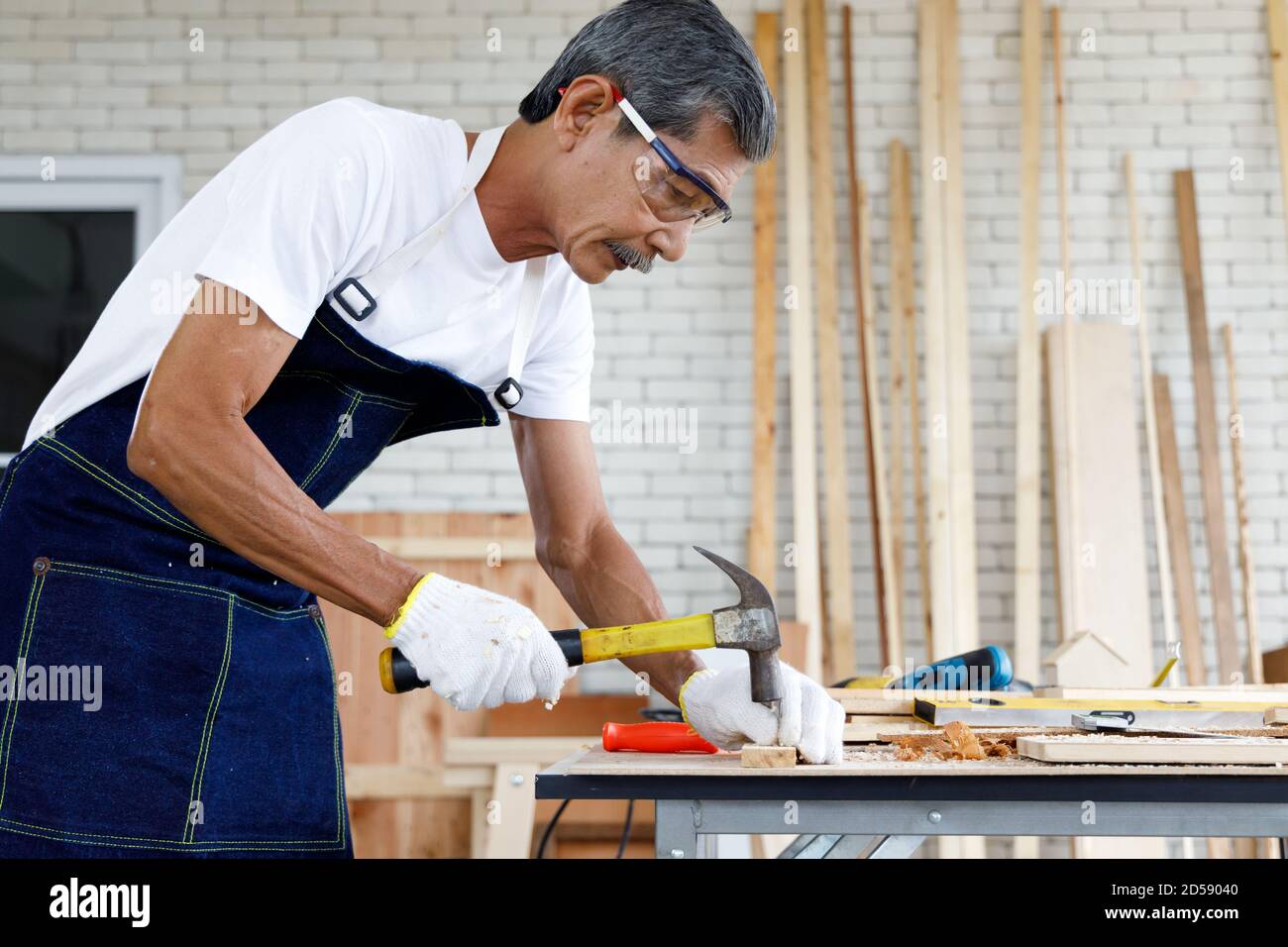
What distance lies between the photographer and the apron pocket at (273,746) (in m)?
1.57

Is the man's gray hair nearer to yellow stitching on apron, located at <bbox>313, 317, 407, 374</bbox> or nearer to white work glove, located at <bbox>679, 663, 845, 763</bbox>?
yellow stitching on apron, located at <bbox>313, 317, 407, 374</bbox>

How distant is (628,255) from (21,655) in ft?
3.09

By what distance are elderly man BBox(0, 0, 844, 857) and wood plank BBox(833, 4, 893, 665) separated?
2.91m

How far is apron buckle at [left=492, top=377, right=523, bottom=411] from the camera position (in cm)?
188

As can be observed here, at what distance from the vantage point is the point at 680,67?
5.48 ft

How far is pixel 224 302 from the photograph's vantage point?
56.5 inches

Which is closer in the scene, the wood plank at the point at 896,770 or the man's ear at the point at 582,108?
the wood plank at the point at 896,770

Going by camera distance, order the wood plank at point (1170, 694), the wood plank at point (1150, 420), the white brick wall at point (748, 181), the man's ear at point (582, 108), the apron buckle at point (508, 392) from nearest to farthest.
Result: the man's ear at point (582, 108), the apron buckle at point (508, 392), the wood plank at point (1170, 694), the wood plank at point (1150, 420), the white brick wall at point (748, 181)

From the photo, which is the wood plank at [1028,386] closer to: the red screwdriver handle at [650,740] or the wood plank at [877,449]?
the wood plank at [877,449]

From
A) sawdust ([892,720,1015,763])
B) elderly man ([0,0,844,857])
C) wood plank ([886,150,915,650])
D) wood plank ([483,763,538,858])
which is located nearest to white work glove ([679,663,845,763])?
elderly man ([0,0,844,857])

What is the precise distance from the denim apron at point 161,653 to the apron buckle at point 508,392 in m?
0.15

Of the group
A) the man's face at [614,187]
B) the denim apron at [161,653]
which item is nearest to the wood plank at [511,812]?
the denim apron at [161,653]
